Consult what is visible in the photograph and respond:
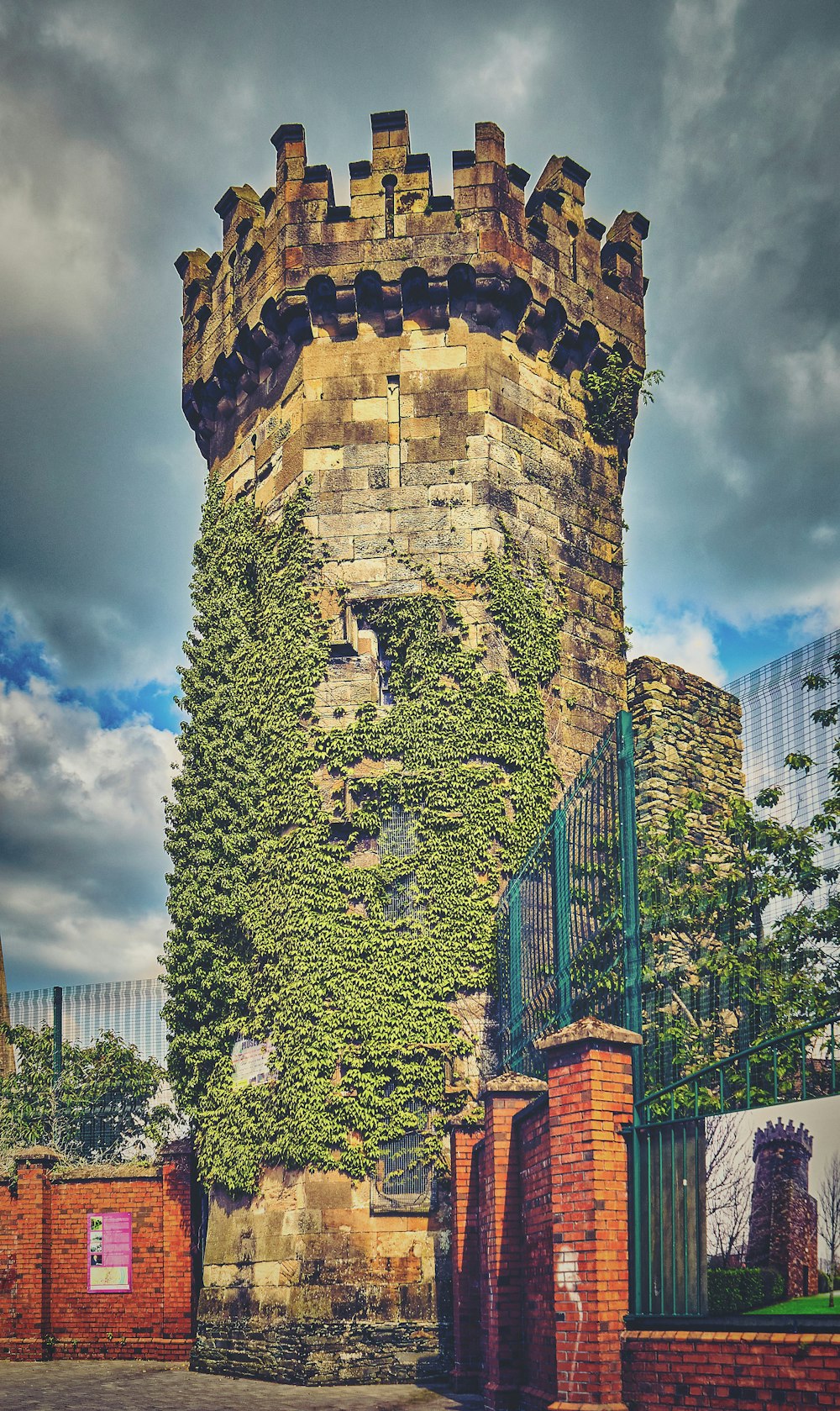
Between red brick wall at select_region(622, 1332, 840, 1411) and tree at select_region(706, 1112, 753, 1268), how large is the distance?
4410mm

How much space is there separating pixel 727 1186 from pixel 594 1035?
4.82 metres

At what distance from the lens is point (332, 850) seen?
1295 centimetres

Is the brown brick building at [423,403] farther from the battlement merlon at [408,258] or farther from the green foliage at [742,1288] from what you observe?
the green foliage at [742,1288]

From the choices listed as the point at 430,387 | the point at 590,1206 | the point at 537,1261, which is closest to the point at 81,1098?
the point at 430,387

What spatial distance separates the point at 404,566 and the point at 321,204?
4.17m

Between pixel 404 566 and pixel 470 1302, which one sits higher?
pixel 404 566

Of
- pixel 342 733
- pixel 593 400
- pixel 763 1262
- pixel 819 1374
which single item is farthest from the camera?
pixel 593 400

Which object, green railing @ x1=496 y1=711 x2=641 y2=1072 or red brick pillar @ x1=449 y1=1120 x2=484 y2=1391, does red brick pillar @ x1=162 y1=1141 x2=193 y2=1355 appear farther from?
green railing @ x1=496 y1=711 x2=641 y2=1072

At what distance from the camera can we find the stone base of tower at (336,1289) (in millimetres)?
11398

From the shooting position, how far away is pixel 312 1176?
11.9 m

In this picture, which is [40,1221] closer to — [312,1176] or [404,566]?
[312,1176]

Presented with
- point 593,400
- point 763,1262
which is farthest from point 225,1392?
point 593,400

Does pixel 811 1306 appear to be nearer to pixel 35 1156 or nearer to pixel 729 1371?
pixel 729 1371

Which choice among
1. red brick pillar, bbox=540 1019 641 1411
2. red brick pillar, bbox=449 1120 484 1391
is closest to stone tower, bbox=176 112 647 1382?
red brick pillar, bbox=449 1120 484 1391
